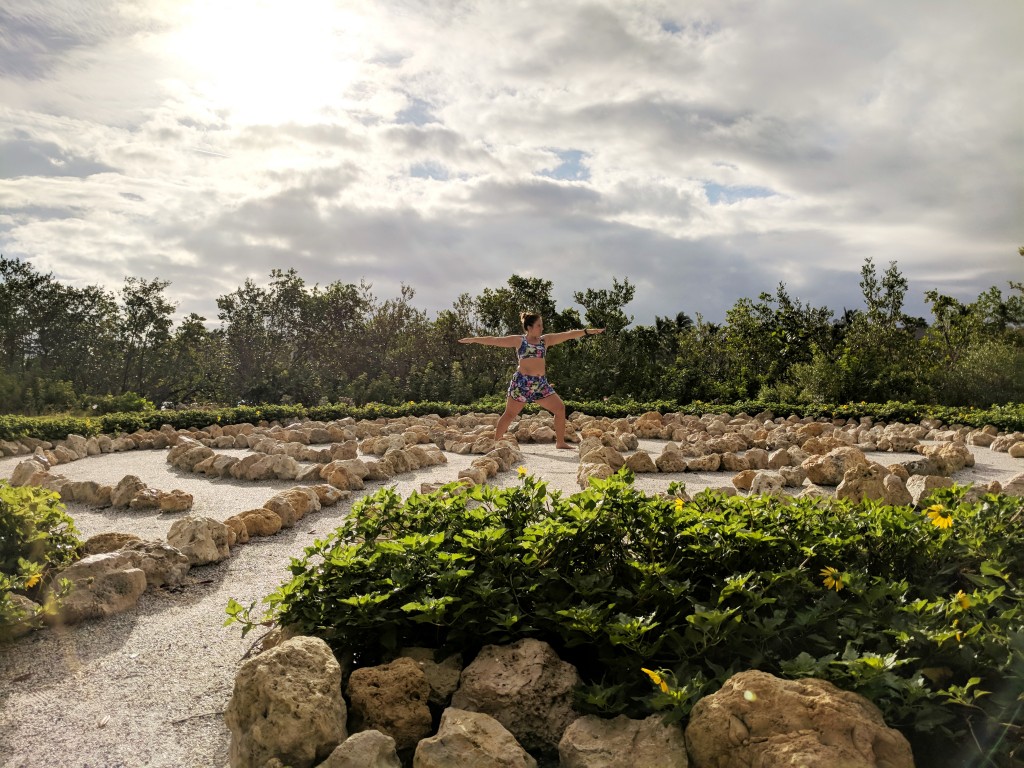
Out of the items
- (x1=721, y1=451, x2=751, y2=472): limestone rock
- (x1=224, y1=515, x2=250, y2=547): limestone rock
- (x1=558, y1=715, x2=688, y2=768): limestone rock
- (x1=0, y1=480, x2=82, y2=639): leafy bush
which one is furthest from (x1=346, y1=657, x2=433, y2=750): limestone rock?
(x1=721, y1=451, x2=751, y2=472): limestone rock

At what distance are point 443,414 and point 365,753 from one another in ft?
49.6

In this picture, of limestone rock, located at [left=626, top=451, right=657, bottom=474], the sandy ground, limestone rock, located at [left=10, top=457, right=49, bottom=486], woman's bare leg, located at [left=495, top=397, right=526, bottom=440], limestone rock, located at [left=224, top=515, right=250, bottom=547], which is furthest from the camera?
woman's bare leg, located at [left=495, top=397, right=526, bottom=440]

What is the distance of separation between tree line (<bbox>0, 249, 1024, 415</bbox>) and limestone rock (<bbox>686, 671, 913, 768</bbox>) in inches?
666

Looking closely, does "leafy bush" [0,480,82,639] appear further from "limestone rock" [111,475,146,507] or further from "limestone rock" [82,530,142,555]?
"limestone rock" [111,475,146,507]

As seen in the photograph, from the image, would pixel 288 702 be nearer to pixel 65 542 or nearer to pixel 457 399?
pixel 65 542

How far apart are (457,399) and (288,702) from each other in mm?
19570

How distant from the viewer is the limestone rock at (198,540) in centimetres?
538

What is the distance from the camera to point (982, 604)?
3.03m

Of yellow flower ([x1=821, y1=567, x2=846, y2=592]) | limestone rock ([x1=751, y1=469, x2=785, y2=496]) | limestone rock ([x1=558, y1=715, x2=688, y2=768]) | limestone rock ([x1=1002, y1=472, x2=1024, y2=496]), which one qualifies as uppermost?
limestone rock ([x1=1002, y1=472, x2=1024, y2=496])

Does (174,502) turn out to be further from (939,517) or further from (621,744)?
(939,517)

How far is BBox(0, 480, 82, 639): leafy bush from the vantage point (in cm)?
441

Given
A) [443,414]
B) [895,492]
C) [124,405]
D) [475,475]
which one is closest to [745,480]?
[895,492]

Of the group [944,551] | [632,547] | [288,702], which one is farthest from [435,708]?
[944,551]

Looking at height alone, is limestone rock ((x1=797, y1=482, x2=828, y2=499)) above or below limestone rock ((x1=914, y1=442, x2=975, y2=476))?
above
